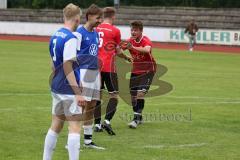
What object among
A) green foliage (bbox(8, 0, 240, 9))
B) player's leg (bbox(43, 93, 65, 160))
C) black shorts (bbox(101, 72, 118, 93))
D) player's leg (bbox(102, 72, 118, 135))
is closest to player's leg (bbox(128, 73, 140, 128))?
player's leg (bbox(102, 72, 118, 135))

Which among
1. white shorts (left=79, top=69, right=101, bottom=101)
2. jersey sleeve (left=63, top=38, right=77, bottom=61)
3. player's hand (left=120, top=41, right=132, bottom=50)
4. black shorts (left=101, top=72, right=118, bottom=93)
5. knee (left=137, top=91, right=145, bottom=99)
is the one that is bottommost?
knee (left=137, top=91, right=145, bottom=99)

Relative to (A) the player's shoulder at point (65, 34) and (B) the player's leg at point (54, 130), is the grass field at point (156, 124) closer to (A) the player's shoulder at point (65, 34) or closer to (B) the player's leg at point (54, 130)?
(B) the player's leg at point (54, 130)

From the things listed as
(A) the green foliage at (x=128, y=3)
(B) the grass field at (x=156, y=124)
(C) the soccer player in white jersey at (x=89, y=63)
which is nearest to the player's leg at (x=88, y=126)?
(C) the soccer player in white jersey at (x=89, y=63)

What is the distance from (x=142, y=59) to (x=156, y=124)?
139 cm

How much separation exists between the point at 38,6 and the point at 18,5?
5355 millimetres

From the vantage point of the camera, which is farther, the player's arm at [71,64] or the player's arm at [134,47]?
the player's arm at [134,47]

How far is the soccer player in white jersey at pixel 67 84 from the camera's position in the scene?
344 inches

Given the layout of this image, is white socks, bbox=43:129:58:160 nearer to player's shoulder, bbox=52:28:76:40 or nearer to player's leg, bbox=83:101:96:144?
player's shoulder, bbox=52:28:76:40

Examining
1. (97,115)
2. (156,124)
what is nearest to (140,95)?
(156,124)

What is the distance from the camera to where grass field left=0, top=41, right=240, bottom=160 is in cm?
1056

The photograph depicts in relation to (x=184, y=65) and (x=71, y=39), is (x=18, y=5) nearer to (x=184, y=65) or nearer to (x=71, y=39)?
(x=184, y=65)

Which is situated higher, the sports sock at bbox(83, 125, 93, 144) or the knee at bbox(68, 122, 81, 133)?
the knee at bbox(68, 122, 81, 133)

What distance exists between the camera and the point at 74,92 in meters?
8.91

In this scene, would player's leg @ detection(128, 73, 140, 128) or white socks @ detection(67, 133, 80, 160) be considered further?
player's leg @ detection(128, 73, 140, 128)
